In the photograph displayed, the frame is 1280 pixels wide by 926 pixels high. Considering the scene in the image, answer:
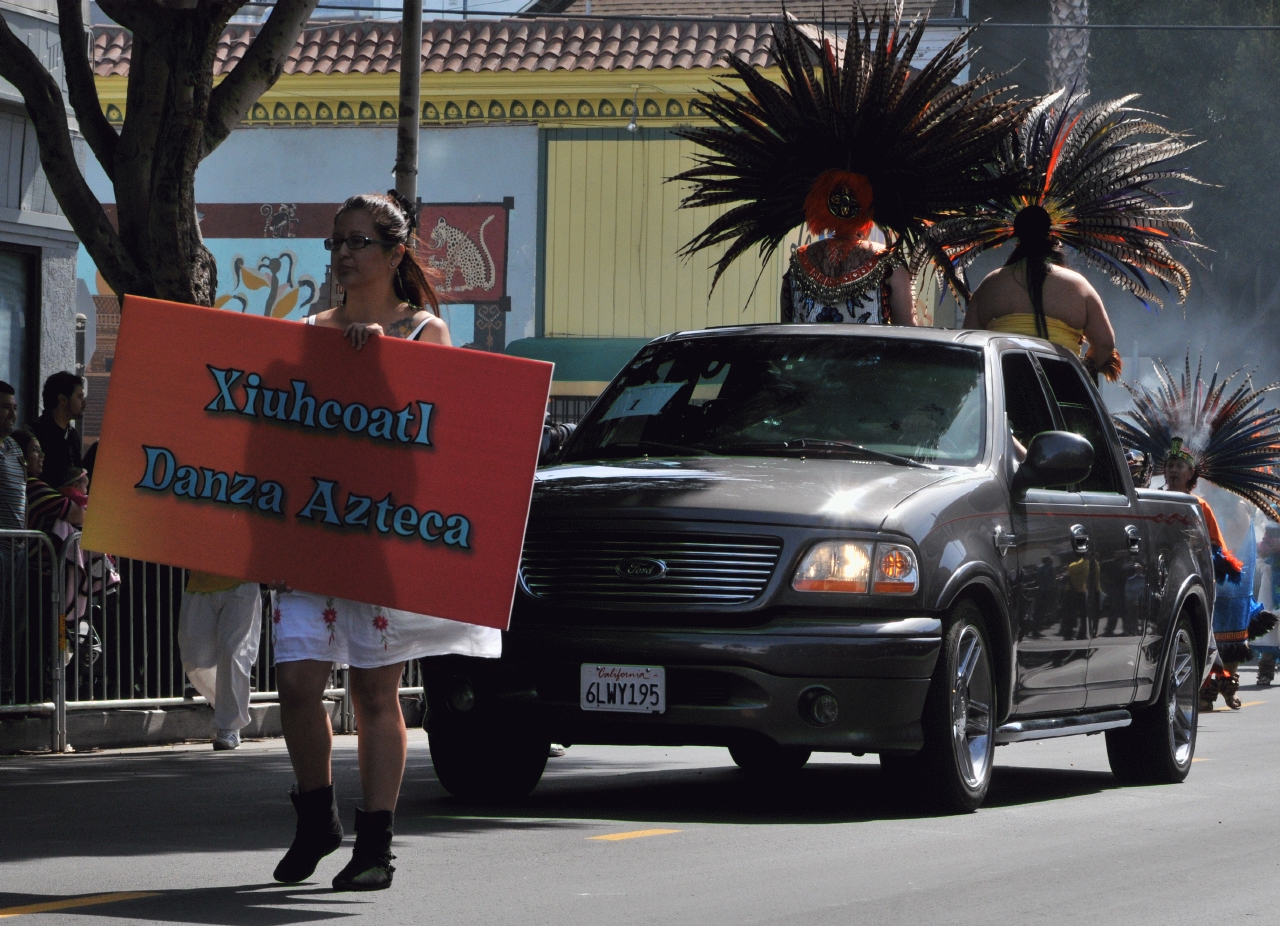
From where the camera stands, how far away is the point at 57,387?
42.8 feet

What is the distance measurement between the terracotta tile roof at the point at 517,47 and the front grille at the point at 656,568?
20953 mm

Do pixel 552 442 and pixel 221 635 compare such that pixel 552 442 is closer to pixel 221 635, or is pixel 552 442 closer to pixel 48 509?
pixel 221 635

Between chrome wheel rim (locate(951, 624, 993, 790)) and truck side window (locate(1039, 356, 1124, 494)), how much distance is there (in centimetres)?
187

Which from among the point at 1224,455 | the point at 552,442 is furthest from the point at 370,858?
the point at 1224,455

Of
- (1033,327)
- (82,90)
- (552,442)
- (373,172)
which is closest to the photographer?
(552,442)

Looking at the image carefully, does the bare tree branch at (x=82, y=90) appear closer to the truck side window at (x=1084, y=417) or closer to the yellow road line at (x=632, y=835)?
the truck side window at (x=1084, y=417)

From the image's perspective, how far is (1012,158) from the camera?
1221cm

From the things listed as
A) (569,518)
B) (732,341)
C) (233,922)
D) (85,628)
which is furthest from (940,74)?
(233,922)

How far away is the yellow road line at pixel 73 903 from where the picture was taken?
6027 millimetres

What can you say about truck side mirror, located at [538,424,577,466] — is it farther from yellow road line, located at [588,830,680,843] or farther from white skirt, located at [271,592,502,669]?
white skirt, located at [271,592,502,669]

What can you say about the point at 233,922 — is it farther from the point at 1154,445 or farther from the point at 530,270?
the point at 530,270

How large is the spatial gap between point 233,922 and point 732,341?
4399 mm

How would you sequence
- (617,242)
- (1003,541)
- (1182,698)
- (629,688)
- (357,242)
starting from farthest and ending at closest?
(617,242), (1182,698), (1003,541), (629,688), (357,242)

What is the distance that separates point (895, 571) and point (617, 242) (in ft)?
70.9
